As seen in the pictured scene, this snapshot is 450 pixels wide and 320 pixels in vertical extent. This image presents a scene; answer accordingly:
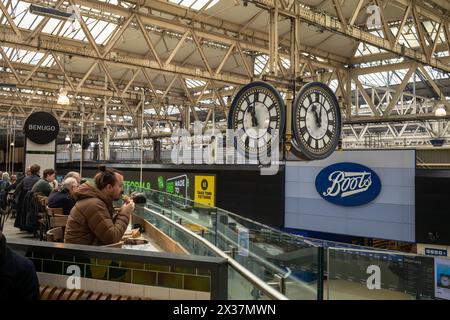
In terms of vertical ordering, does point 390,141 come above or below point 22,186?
above

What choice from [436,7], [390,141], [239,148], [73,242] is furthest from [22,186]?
[390,141]

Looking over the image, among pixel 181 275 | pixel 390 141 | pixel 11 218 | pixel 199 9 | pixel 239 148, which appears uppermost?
pixel 199 9

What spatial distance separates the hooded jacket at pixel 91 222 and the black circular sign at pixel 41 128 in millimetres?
8960

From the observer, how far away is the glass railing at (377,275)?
263 centimetres

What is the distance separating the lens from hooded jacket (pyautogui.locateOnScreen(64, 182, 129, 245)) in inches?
126

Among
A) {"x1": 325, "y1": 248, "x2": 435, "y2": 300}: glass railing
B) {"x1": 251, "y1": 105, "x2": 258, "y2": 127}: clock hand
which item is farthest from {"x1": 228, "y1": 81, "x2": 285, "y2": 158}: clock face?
{"x1": 325, "y1": 248, "x2": 435, "y2": 300}: glass railing

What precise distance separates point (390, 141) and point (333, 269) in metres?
23.6

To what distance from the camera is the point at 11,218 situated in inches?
399

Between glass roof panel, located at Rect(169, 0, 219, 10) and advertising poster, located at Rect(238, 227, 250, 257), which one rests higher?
glass roof panel, located at Rect(169, 0, 219, 10)

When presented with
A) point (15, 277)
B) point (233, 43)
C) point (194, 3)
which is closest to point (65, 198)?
point (15, 277)

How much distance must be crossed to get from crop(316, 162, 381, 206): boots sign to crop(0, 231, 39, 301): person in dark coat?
9.69m

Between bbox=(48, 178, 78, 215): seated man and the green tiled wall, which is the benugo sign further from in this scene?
the green tiled wall
